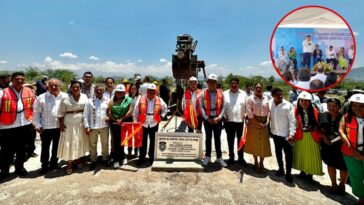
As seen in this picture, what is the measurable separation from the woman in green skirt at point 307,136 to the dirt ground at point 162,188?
0.39 meters

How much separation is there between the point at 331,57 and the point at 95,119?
425cm

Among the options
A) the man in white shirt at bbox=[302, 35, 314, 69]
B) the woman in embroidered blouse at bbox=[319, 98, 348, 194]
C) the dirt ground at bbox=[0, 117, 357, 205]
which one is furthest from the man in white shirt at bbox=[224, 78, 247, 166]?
the man in white shirt at bbox=[302, 35, 314, 69]

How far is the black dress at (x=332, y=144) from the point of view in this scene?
3.57 metres

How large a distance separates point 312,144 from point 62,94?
16.7 ft

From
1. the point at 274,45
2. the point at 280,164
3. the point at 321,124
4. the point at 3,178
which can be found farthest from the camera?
the point at 280,164

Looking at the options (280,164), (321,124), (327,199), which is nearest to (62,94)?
(280,164)

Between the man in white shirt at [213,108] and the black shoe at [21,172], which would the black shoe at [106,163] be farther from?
the man in white shirt at [213,108]

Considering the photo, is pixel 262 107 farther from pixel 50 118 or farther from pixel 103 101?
pixel 50 118

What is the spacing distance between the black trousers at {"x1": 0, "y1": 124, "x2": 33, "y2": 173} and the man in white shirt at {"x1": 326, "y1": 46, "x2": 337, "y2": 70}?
5.54m

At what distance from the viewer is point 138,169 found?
14.7 feet

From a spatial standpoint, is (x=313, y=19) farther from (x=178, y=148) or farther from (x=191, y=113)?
(x=178, y=148)

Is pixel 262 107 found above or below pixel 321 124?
above

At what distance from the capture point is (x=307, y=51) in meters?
2.91

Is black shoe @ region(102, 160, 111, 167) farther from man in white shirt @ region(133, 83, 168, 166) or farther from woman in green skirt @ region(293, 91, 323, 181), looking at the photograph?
woman in green skirt @ region(293, 91, 323, 181)
